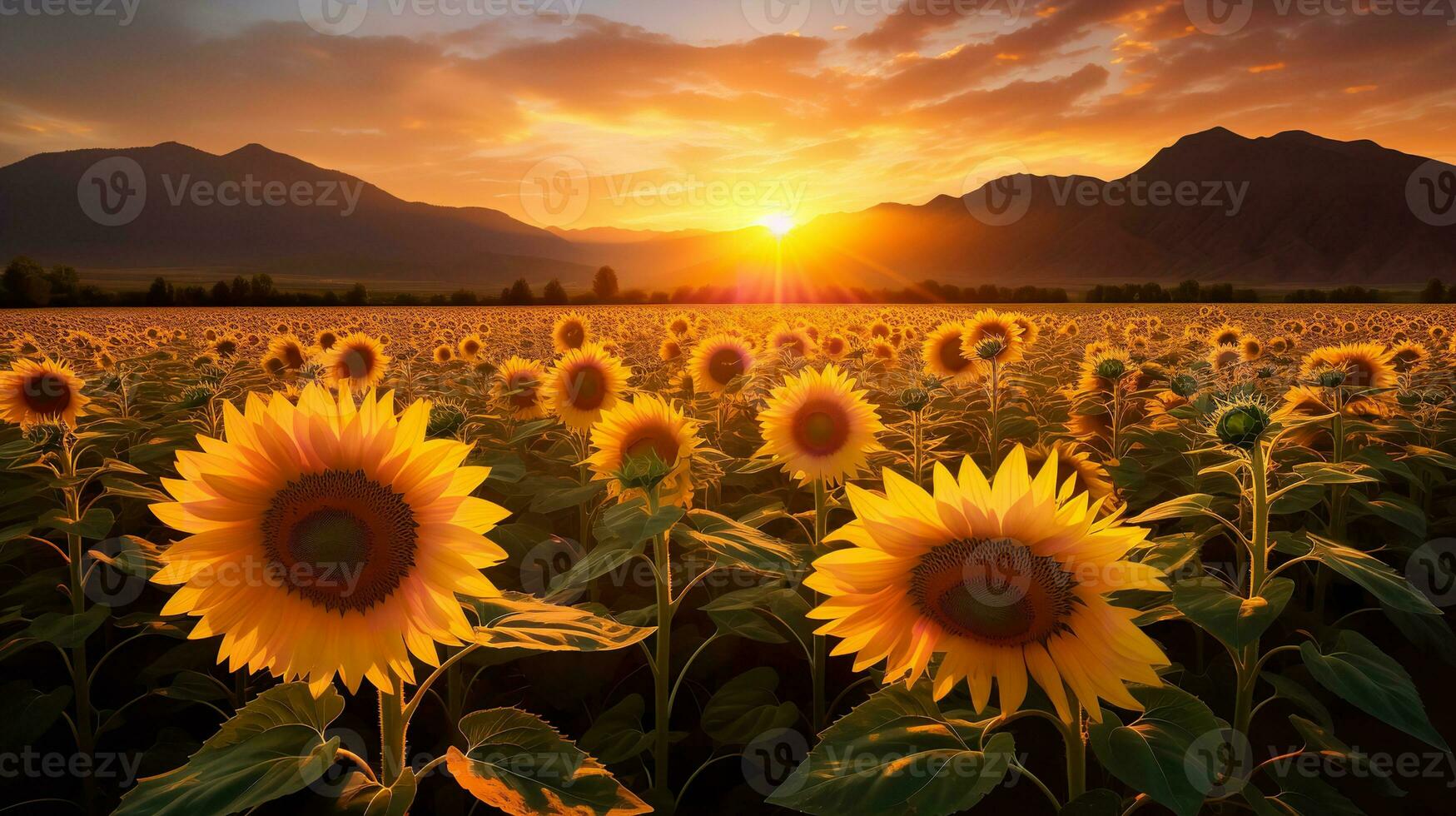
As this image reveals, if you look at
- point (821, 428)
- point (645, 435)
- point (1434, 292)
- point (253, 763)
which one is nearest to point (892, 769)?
point (253, 763)

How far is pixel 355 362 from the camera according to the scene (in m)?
8.95

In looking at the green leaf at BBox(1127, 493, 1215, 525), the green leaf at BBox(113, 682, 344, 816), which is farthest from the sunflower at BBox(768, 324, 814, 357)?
the green leaf at BBox(113, 682, 344, 816)

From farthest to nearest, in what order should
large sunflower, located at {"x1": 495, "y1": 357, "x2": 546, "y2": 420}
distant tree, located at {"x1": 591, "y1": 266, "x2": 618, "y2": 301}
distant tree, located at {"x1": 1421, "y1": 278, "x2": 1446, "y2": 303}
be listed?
1. distant tree, located at {"x1": 591, "y1": 266, "x2": 618, "y2": 301}
2. distant tree, located at {"x1": 1421, "y1": 278, "x2": 1446, "y2": 303}
3. large sunflower, located at {"x1": 495, "y1": 357, "x2": 546, "y2": 420}

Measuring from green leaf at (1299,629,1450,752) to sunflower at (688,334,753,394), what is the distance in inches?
230

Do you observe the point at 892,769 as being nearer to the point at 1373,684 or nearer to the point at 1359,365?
the point at 1373,684

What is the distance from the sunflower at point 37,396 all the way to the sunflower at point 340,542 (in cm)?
548

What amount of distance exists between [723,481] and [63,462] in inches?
165

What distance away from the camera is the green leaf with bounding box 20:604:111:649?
3564mm

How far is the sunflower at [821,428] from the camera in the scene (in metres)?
4.81

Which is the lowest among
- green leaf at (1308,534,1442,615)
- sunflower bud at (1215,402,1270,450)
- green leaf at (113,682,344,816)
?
green leaf at (113,682,344,816)

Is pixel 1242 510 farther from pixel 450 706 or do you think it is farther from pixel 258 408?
pixel 258 408

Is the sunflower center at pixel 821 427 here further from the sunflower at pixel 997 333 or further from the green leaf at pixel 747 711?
the sunflower at pixel 997 333

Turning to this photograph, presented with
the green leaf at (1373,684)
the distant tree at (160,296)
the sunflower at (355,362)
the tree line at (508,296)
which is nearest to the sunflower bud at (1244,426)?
the green leaf at (1373,684)

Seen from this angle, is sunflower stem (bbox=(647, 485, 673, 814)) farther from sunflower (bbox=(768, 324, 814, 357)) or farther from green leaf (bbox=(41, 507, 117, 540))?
sunflower (bbox=(768, 324, 814, 357))
